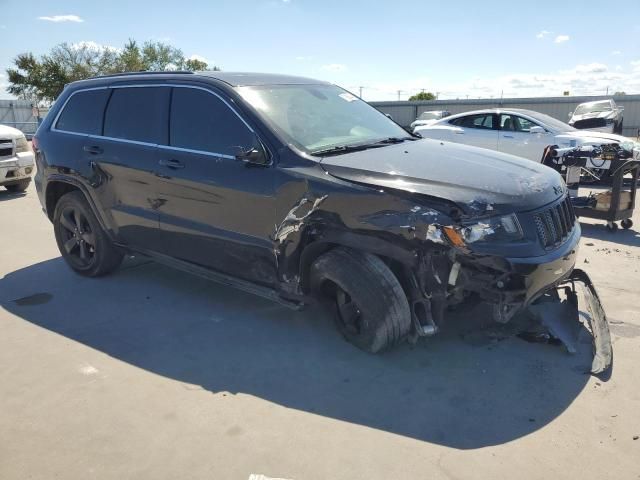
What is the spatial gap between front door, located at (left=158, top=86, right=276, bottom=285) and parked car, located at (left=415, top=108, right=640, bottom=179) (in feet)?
23.1

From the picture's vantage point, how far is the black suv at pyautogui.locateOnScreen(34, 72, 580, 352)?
3.02 meters

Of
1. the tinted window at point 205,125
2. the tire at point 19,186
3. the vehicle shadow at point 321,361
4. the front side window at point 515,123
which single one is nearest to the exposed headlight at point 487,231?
the vehicle shadow at point 321,361

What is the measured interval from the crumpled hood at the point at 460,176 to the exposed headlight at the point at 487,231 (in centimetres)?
6

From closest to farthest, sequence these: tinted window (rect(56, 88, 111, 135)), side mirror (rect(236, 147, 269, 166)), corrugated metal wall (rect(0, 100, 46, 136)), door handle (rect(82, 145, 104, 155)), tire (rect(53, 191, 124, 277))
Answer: side mirror (rect(236, 147, 269, 166)) < door handle (rect(82, 145, 104, 155)) < tinted window (rect(56, 88, 111, 135)) < tire (rect(53, 191, 124, 277)) < corrugated metal wall (rect(0, 100, 46, 136))

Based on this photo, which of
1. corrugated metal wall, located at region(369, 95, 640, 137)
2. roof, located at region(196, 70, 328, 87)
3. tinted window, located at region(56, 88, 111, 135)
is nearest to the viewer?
roof, located at region(196, 70, 328, 87)

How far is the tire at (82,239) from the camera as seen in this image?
5062 millimetres

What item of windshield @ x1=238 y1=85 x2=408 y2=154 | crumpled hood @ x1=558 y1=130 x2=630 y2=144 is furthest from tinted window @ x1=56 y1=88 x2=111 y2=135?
crumpled hood @ x1=558 y1=130 x2=630 y2=144

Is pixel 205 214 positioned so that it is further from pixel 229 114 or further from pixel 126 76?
pixel 126 76

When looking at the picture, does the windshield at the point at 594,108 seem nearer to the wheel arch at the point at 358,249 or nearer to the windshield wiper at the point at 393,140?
the windshield wiper at the point at 393,140

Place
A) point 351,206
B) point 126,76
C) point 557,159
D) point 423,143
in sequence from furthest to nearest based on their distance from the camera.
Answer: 1. point 557,159
2. point 126,76
3. point 423,143
4. point 351,206

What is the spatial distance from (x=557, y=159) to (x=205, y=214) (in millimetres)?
5138

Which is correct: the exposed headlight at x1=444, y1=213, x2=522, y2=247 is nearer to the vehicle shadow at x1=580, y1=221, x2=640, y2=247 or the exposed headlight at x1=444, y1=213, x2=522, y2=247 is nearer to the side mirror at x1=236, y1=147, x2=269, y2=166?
the side mirror at x1=236, y1=147, x2=269, y2=166

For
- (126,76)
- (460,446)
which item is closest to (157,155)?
(126,76)

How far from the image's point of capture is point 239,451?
2.66 metres
